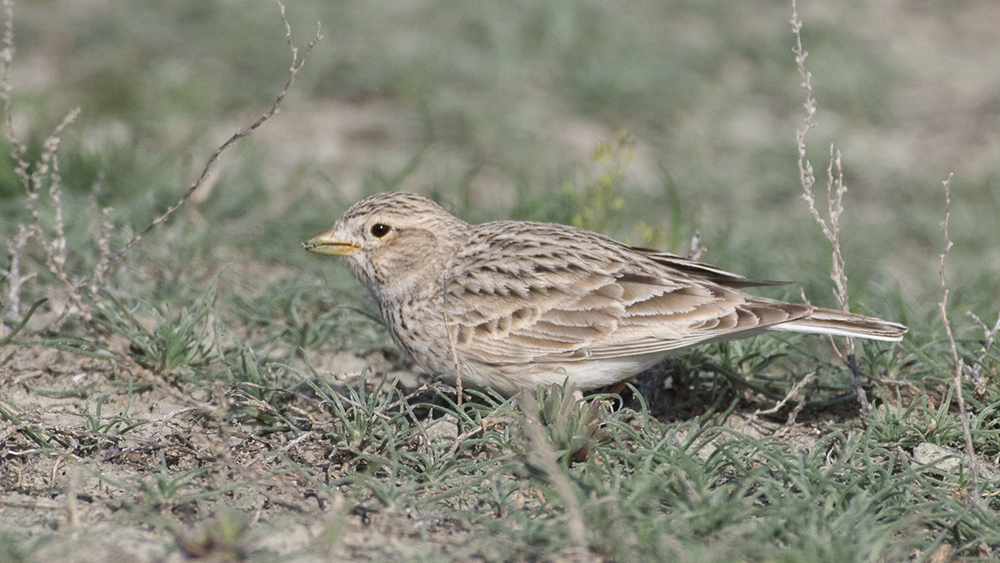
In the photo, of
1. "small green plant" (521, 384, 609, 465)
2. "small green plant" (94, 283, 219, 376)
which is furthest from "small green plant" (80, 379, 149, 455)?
"small green plant" (521, 384, 609, 465)

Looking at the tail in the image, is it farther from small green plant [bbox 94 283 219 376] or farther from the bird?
small green plant [bbox 94 283 219 376]

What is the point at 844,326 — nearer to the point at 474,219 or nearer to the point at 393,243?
the point at 393,243

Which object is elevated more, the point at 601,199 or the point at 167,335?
the point at 601,199

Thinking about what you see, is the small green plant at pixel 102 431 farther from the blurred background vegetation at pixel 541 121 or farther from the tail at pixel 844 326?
the tail at pixel 844 326

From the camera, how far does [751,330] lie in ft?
15.9

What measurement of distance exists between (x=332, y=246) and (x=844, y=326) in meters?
2.74

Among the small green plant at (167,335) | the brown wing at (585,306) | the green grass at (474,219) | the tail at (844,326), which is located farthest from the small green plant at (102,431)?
the tail at (844,326)

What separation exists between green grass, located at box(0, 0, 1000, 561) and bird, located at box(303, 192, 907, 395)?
1.03ft

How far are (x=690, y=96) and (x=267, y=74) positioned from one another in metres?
4.29

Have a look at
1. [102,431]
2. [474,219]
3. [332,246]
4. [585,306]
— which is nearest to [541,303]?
[585,306]

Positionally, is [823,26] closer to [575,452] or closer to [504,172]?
[504,172]

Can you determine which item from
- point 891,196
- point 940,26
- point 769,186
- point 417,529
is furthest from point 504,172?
point 940,26

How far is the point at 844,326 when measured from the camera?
4.73 metres

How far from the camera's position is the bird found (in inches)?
191
